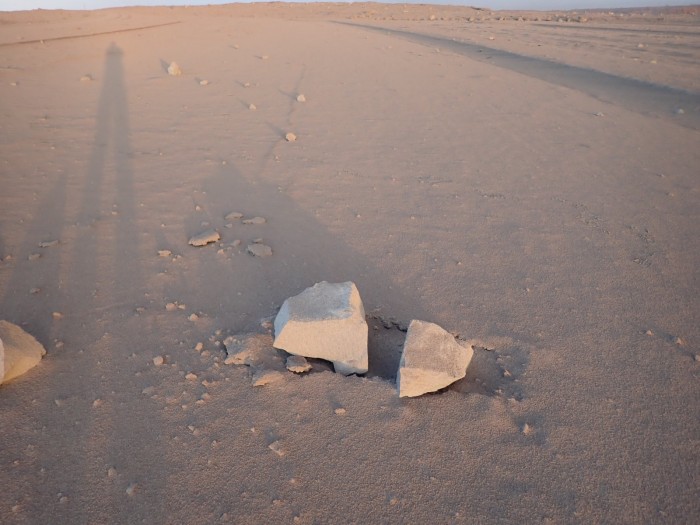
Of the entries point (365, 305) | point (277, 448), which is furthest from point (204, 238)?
point (277, 448)

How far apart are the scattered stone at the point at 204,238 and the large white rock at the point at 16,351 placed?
46.3 inches

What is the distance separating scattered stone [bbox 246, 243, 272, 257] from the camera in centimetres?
314

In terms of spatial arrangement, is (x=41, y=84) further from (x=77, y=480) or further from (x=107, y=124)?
(x=77, y=480)

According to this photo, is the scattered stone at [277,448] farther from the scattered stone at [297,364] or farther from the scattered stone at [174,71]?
the scattered stone at [174,71]

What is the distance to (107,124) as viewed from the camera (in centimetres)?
562

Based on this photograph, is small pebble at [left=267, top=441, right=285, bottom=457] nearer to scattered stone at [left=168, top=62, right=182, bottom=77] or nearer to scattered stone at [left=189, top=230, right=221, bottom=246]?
scattered stone at [left=189, top=230, right=221, bottom=246]

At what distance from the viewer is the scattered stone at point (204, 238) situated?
126 inches

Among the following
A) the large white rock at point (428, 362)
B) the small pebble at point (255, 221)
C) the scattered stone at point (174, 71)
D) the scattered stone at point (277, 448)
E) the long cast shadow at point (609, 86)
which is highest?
the scattered stone at point (174, 71)

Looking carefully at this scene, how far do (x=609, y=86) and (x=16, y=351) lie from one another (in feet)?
31.4

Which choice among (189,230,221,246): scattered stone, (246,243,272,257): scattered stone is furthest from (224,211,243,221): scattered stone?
(246,243,272,257): scattered stone

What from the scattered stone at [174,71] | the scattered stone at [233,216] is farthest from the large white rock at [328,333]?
the scattered stone at [174,71]

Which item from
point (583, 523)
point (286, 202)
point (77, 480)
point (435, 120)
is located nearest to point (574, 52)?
point (435, 120)

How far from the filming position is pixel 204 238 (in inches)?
127

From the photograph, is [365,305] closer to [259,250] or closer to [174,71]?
[259,250]
